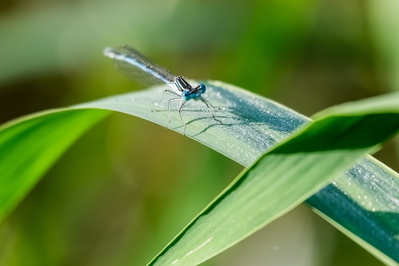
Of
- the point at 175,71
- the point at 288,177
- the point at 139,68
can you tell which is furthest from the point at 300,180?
the point at 175,71

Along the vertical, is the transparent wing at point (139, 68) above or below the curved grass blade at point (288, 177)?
above

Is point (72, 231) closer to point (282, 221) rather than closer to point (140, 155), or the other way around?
point (140, 155)

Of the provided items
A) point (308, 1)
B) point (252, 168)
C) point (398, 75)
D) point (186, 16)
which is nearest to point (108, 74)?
point (186, 16)

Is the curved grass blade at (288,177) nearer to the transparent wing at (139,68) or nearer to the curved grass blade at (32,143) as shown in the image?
the curved grass blade at (32,143)

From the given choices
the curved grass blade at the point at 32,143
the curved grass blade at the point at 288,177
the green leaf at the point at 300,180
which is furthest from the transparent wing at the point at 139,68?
the curved grass blade at the point at 288,177

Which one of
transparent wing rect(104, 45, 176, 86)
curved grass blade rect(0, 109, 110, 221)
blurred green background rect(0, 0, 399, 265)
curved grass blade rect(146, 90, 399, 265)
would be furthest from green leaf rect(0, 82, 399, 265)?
blurred green background rect(0, 0, 399, 265)

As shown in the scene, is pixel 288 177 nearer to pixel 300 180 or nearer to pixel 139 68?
pixel 300 180
